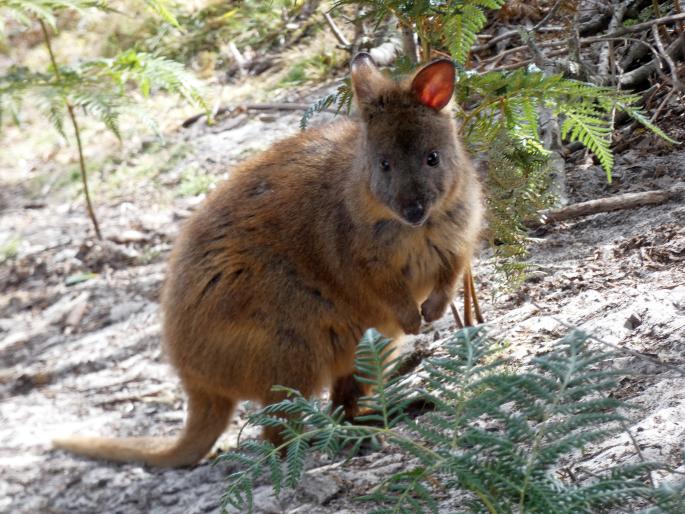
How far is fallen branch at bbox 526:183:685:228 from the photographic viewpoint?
5.36 m

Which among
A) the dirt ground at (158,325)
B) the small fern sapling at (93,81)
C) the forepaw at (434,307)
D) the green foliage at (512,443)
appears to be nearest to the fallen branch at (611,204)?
the dirt ground at (158,325)

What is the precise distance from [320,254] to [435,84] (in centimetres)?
122

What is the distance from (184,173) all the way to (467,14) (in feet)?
17.4

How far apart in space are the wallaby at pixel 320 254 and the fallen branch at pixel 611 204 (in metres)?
0.96

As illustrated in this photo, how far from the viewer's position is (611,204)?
216 inches

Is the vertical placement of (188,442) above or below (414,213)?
below

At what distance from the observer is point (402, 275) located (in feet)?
15.7

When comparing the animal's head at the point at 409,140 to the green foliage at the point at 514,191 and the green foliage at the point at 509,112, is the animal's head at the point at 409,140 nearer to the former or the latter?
the green foliage at the point at 509,112

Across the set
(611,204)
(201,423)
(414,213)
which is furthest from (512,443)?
(611,204)

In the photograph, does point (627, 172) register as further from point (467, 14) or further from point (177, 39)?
point (177, 39)

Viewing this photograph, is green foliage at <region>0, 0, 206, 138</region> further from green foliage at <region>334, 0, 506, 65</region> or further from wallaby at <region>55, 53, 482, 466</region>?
green foliage at <region>334, 0, 506, 65</region>

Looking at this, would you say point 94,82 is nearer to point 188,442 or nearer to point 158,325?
point 158,325

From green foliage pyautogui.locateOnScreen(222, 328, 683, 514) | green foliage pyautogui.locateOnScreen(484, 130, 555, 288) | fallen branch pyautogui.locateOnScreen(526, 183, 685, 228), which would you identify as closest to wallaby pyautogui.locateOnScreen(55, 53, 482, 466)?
green foliage pyautogui.locateOnScreen(484, 130, 555, 288)

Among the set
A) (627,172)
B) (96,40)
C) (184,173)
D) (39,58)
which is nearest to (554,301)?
(627,172)
